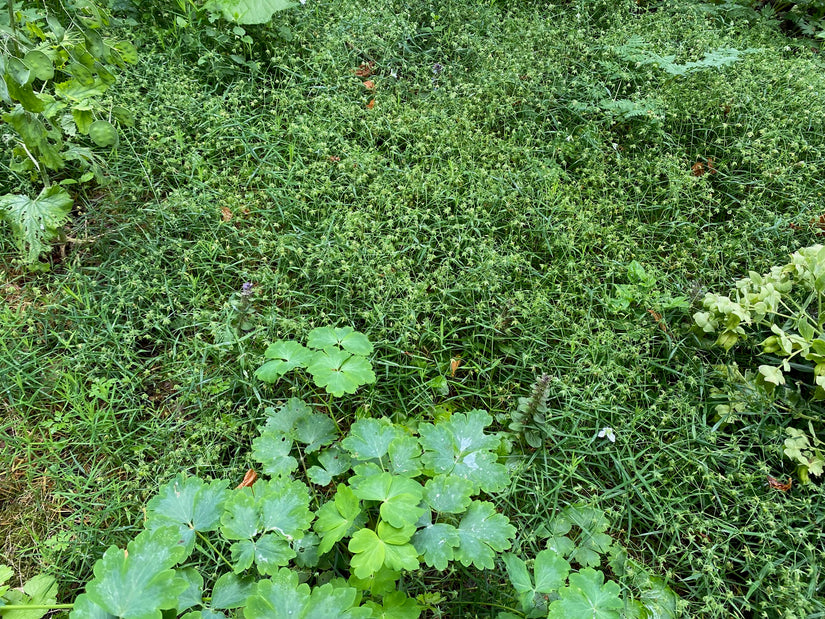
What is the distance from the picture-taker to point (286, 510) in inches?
62.4

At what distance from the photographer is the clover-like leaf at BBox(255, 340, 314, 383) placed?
2.04 metres

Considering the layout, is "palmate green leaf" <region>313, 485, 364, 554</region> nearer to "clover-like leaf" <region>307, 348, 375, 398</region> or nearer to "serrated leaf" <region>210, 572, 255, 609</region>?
"serrated leaf" <region>210, 572, 255, 609</region>

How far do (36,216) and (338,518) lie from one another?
6.33 feet

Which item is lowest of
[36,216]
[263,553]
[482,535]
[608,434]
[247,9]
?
[608,434]

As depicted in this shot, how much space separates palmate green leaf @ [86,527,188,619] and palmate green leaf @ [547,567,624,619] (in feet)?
3.24

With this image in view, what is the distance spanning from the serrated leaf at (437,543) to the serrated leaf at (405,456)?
0.17 m

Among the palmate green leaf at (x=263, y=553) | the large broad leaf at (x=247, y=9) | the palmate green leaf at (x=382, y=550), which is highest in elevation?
the large broad leaf at (x=247, y=9)

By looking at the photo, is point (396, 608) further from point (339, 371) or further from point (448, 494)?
point (339, 371)

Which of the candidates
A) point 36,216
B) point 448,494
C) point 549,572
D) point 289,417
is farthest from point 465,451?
point 36,216

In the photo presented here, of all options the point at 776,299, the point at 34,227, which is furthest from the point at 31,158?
the point at 776,299

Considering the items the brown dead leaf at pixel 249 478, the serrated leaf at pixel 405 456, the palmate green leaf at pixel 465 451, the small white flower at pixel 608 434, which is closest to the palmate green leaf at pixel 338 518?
the serrated leaf at pixel 405 456

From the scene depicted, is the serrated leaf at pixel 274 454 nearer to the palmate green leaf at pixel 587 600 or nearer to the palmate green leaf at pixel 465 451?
the palmate green leaf at pixel 465 451

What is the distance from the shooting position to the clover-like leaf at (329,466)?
72.1 inches

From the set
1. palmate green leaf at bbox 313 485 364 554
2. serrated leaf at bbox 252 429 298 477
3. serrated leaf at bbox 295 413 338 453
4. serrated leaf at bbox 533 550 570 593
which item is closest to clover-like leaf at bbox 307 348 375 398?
serrated leaf at bbox 295 413 338 453
